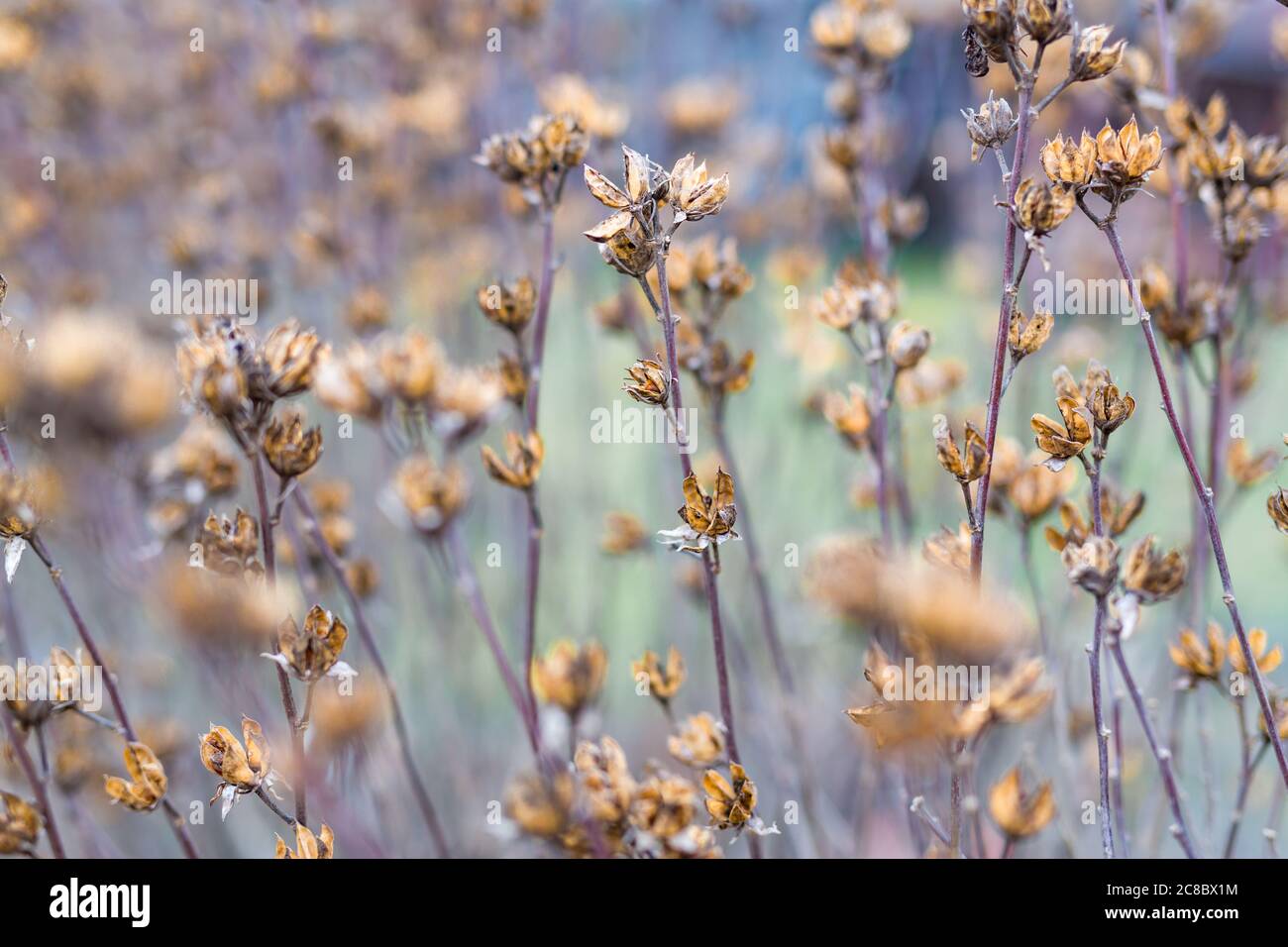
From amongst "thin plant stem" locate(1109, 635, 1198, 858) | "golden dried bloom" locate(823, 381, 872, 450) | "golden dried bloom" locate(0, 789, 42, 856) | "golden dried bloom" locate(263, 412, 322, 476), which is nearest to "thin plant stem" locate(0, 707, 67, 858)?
"golden dried bloom" locate(0, 789, 42, 856)

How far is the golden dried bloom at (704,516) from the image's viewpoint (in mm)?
699

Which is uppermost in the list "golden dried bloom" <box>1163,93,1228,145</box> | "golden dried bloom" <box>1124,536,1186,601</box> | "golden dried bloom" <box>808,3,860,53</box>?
"golden dried bloom" <box>808,3,860,53</box>

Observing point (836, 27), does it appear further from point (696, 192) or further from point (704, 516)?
point (704, 516)

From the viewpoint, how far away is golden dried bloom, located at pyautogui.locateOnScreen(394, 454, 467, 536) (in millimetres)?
776

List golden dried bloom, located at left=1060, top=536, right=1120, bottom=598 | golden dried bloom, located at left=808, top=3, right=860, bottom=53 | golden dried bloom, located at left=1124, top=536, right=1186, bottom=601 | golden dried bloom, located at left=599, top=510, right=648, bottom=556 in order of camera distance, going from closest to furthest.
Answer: golden dried bloom, located at left=1060, top=536, right=1120, bottom=598
golden dried bloom, located at left=1124, top=536, right=1186, bottom=601
golden dried bloom, located at left=808, top=3, right=860, bottom=53
golden dried bloom, located at left=599, top=510, right=648, bottom=556

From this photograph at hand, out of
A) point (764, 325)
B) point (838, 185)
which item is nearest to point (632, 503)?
point (764, 325)

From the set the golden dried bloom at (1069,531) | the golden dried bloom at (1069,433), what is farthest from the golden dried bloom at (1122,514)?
the golden dried bloom at (1069,433)

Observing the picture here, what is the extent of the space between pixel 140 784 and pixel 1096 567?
75 cm

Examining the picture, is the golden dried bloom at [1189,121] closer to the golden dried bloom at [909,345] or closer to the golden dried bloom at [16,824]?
the golden dried bloom at [909,345]

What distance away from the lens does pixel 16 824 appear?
77cm

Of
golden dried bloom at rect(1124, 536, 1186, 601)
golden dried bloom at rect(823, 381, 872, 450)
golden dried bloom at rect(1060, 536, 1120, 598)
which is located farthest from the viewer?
golden dried bloom at rect(823, 381, 872, 450)

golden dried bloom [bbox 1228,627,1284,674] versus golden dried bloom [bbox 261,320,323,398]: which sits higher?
golden dried bloom [bbox 261,320,323,398]

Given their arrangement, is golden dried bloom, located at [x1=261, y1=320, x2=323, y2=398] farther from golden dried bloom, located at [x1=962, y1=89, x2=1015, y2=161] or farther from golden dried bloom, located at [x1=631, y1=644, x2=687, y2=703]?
golden dried bloom, located at [x1=962, y1=89, x2=1015, y2=161]

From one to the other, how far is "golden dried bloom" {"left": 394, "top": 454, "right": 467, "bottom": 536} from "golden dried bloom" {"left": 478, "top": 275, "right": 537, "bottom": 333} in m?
0.18
